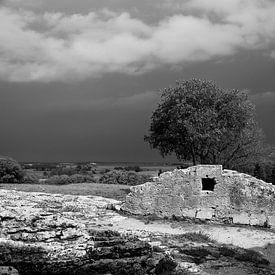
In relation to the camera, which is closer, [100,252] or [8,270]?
[8,270]

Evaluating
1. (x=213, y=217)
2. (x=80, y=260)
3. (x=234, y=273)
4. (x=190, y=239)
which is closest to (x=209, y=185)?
(x=213, y=217)

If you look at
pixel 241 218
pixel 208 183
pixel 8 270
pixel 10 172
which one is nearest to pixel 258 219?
pixel 241 218

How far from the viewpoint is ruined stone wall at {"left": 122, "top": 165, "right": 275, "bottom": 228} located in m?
21.1

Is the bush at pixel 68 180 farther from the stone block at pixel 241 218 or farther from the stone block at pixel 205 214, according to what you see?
the stone block at pixel 241 218

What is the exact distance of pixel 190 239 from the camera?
16.6 m

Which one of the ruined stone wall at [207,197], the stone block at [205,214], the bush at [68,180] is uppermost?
the ruined stone wall at [207,197]

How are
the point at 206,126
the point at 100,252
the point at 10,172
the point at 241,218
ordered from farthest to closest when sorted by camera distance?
the point at 10,172 → the point at 206,126 → the point at 241,218 → the point at 100,252

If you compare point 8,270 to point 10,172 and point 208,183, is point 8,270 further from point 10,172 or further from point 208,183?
point 10,172

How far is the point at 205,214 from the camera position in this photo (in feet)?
70.6

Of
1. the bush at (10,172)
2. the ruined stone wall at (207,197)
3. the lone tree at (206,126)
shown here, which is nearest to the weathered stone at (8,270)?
the ruined stone wall at (207,197)

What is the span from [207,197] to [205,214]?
0.84 m

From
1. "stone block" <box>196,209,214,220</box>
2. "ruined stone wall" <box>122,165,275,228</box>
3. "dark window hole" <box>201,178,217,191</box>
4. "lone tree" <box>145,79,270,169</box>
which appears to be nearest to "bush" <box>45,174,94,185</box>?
"lone tree" <box>145,79,270,169</box>

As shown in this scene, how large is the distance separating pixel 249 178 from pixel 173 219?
4.30 meters

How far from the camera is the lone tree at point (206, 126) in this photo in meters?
35.9
